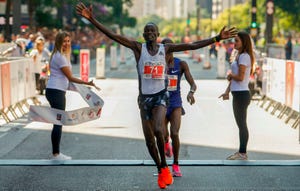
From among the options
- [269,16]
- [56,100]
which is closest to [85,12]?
[56,100]

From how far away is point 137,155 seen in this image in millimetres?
13242

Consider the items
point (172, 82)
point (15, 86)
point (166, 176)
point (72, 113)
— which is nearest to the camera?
point (166, 176)

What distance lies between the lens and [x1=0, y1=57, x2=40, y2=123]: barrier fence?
60.2 feet

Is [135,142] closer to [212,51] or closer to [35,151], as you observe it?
[35,151]

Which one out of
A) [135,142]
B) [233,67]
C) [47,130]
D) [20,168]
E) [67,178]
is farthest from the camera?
[47,130]

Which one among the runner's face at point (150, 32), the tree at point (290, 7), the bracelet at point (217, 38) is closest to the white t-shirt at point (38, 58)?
the bracelet at point (217, 38)

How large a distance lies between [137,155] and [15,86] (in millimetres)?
7167

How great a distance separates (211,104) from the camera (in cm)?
2398

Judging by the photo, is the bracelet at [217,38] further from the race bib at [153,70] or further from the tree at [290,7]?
the tree at [290,7]

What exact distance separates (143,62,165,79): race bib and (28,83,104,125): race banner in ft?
8.50

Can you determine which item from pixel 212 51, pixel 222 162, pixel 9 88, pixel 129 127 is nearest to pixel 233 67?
pixel 222 162

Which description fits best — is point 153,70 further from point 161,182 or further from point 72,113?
point 72,113

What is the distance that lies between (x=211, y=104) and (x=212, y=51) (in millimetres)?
61110

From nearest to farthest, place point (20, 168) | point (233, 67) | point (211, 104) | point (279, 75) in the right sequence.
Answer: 1. point (20, 168)
2. point (233, 67)
3. point (279, 75)
4. point (211, 104)
